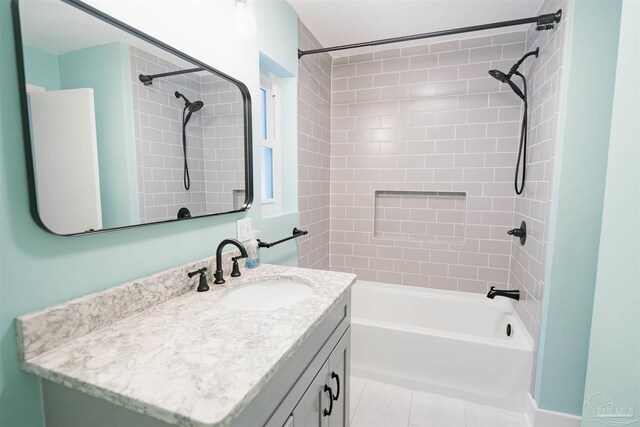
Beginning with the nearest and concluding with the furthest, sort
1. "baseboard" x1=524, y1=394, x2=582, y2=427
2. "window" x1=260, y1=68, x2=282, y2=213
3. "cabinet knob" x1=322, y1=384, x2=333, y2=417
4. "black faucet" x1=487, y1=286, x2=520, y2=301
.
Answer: "cabinet knob" x1=322, y1=384, x2=333, y2=417
"baseboard" x1=524, y1=394, x2=582, y2=427
"window" x1=260, y1=68, x2=282, y2=213
"black faucet" x1=487, y1=286, x2=520, y2=301

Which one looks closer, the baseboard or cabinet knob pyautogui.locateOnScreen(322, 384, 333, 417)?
cabinet knob pyautogui.locateOnScreen(322, 384, 333, 417)

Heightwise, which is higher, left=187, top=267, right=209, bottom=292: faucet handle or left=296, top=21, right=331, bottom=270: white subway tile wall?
left=296, top=21, right=331, bottom=270: white subway tile wall

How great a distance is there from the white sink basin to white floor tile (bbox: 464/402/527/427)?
1369mm

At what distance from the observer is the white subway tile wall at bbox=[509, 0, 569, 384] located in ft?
5.41

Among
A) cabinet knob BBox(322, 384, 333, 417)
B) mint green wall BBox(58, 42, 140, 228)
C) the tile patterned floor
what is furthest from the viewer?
the tile patterned floor

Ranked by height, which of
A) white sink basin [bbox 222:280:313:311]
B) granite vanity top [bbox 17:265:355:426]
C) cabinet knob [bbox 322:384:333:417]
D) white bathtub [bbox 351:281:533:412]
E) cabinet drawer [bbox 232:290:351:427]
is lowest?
white bathtub [bbox 351:281:533:412]

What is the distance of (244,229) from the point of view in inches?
60.8

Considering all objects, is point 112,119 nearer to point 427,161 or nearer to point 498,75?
point 498,75

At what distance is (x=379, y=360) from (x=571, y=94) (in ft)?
6.29

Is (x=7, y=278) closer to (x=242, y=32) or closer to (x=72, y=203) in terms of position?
(x=72, y=203)

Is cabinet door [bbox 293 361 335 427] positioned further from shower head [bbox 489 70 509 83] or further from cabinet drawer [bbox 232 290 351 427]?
shower head [bbox 489 70 509 83]

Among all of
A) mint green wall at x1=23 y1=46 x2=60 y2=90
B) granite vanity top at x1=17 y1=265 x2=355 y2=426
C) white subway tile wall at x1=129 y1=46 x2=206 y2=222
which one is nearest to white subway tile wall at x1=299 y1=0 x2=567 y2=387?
white subway tile wall at x1=129 y1=46 x2=206 y2=222

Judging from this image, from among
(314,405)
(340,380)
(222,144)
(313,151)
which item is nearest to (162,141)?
(222,144)

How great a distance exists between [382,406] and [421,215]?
1524mm
